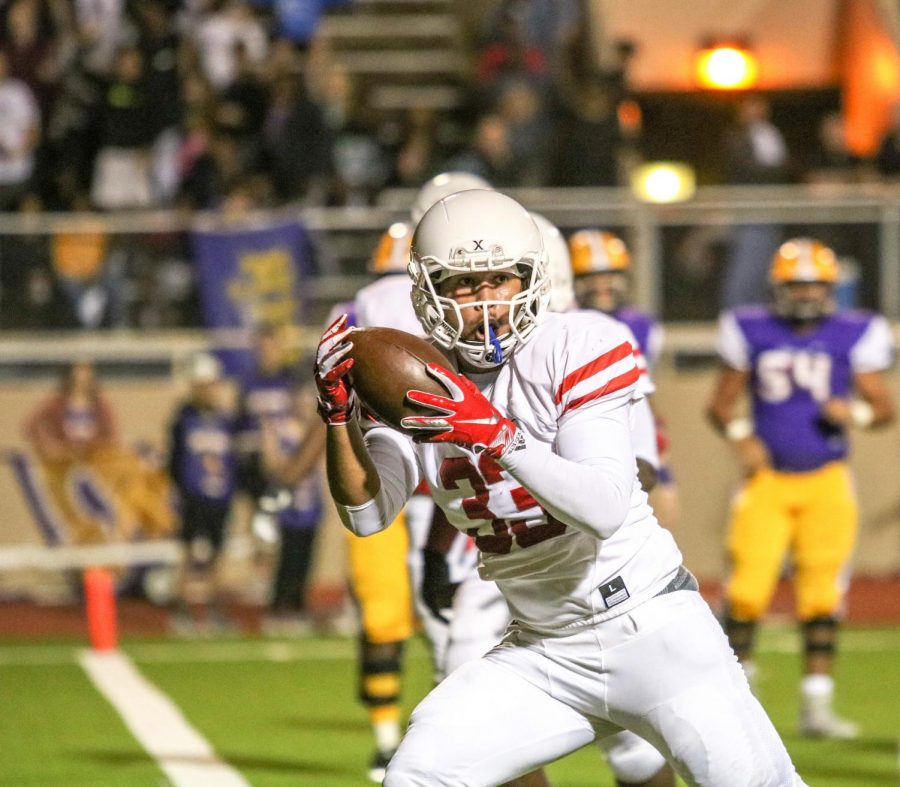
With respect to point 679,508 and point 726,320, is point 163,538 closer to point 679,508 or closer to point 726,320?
point 679,508

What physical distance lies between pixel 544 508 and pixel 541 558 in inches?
7.4

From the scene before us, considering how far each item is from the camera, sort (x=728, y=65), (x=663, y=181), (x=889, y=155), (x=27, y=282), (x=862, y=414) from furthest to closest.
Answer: (x=728, y=65), (x=663, y=181), (x=889, y=155), (x=27, y=282), (x=862, y=414)

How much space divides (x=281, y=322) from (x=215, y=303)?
0.47 meters

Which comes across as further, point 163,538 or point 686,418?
point 686,418

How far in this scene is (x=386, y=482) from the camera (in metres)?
3.61

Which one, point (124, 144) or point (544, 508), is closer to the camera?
point (544, 508)

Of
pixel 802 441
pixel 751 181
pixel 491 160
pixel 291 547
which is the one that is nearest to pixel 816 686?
pixel 802 441

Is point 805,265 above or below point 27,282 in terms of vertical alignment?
above

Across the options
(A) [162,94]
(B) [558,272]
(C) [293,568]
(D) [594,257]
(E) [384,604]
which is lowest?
(C) [293,568]

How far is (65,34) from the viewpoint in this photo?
1345cm

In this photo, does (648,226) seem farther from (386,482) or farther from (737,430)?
(386,482)

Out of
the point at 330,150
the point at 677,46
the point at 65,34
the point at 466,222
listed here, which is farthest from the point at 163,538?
the point at 466,222

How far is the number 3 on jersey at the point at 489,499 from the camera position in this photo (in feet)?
11.2

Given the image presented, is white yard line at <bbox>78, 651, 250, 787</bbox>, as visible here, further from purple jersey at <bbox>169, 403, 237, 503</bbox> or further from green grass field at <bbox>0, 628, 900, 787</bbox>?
purple jersey at <bbox>169, 403, 237, 503</bbox>
